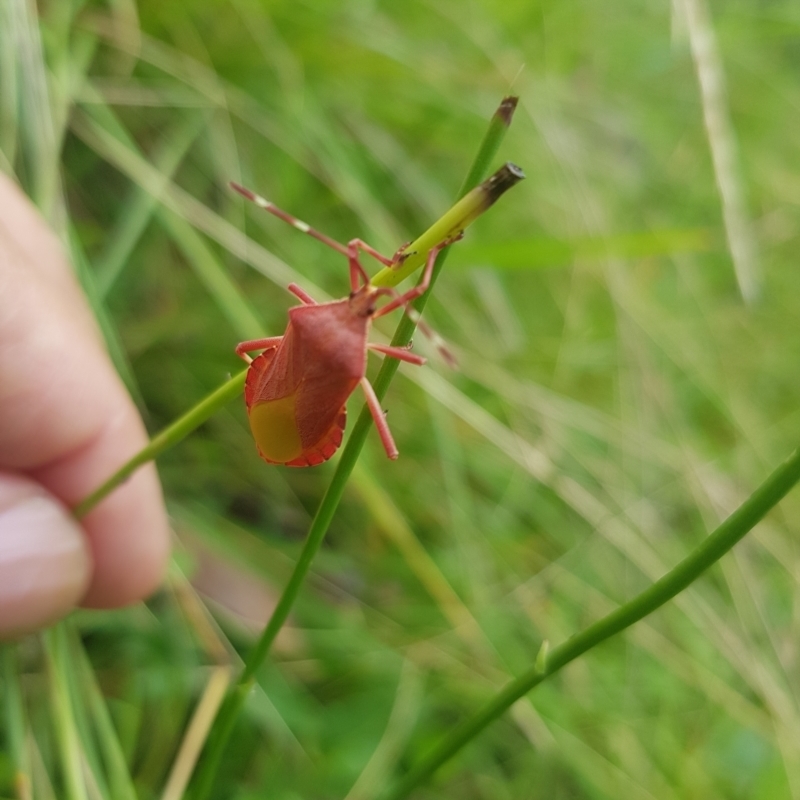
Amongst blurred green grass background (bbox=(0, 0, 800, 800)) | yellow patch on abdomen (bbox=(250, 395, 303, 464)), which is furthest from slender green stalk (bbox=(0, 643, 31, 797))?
yellow patch on abdomen (bbox=(250, 395, 303, 464))

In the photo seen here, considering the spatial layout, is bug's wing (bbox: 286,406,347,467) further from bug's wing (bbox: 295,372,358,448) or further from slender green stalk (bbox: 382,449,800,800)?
slender green stalk (bbox: 382,449,800,800)

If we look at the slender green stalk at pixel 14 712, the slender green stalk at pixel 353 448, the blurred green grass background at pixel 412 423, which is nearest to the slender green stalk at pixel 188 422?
the slender green stalk at pixel 353 448

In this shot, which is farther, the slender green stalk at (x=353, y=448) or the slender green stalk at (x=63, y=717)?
the slender green stalk at (x=63, y=717)

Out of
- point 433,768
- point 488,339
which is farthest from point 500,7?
point 433,768

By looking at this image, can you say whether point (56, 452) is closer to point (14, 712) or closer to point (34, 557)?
point (34, 557)

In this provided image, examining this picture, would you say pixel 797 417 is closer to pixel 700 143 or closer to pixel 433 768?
pixel 700 143

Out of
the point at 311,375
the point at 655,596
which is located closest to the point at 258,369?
the point at 311,375

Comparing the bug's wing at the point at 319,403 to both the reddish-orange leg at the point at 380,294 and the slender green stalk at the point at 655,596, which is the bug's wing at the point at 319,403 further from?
the slender green stalk at the point at 655,596
